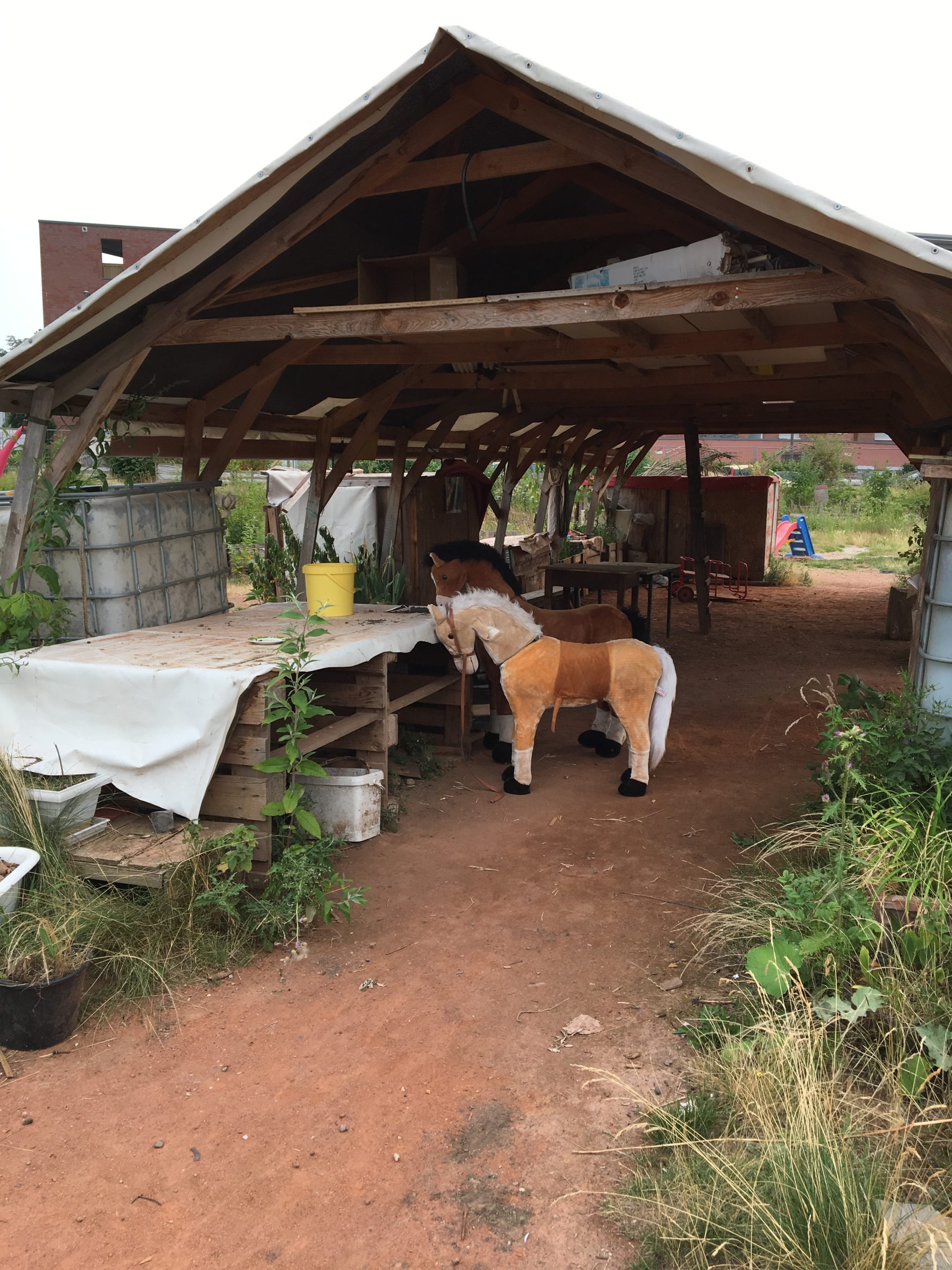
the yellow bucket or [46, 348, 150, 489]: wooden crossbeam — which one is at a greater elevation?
[46, 348, 150, 489]: wooden crossbeam

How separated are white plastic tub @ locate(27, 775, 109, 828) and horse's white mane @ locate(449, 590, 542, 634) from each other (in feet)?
7.81

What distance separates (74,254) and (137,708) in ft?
94.7

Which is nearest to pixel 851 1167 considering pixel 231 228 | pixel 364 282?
pixel 231 228

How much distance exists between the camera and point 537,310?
429 cm

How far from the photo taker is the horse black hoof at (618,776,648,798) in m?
5.53

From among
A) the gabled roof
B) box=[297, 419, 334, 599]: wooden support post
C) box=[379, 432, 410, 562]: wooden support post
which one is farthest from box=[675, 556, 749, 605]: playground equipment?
the gabled roof

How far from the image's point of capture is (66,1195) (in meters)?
2.37

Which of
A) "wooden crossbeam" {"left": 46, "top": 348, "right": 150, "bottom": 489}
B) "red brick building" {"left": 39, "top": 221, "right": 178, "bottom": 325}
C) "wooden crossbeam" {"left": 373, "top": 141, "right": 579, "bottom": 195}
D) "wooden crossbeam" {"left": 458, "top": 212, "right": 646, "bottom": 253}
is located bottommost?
"wooden crossbeam" {"left": 46, "top": 348, "right": 150, "bottom": 489}

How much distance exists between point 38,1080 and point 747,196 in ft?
13.1

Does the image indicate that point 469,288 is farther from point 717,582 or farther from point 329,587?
point 717,582

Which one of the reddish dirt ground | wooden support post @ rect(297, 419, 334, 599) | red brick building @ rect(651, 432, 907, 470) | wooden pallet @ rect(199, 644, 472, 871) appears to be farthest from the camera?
red brick building @ rect(651, 432, 907, 470)

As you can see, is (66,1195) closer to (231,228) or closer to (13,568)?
(13,568)

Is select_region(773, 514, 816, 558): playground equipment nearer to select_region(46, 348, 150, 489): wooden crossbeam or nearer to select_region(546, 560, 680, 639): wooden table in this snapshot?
select_region(546, 560, 680, 639): wooden table

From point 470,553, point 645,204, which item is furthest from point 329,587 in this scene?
point 645,204
